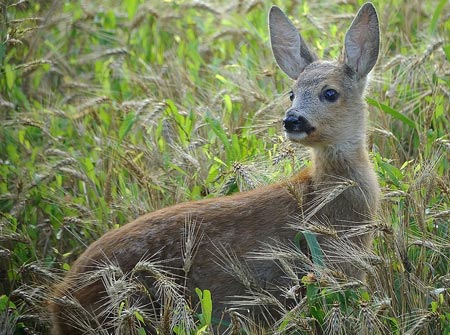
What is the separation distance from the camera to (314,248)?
601cm

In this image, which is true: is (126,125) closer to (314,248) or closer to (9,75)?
(9,75)

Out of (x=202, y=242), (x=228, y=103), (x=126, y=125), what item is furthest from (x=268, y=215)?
(x=126, y=125)

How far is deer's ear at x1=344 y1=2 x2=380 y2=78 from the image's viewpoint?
23.0 ft

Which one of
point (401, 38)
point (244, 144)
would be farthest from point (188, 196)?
point (401, 38)

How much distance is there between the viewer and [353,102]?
273 inches

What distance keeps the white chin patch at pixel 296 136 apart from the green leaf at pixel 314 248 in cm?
74

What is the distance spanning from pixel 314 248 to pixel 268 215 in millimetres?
552

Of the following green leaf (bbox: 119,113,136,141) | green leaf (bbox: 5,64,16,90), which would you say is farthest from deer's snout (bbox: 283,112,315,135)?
green leaf (bbox: 5,64,16,90)

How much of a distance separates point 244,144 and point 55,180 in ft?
4.88

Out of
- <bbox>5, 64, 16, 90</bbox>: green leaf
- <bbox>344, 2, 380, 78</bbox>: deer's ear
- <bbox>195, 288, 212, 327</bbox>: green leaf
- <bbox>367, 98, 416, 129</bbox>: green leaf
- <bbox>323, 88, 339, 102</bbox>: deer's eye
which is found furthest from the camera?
<bbox>5, 64, 16, 90</bbox>: green leaf

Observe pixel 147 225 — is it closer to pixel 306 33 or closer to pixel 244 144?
pixel 244 144

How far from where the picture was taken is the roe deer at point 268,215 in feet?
20.4

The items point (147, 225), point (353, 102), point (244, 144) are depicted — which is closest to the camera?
point (147, 225)

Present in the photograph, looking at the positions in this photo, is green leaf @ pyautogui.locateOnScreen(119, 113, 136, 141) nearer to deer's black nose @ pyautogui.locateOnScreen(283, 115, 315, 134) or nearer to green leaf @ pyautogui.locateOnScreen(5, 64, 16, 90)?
green leaf @ pyautogui.locateOnScreen(5, 64, 16, 90)
